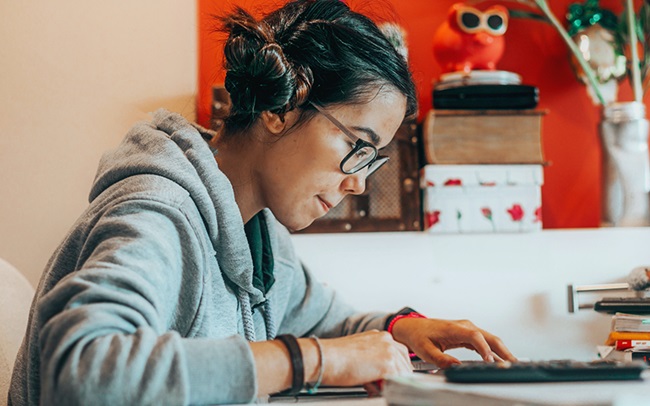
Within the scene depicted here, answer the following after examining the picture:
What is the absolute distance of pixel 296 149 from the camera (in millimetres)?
1239

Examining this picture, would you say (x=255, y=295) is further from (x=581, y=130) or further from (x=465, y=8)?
(x=581, y=130)

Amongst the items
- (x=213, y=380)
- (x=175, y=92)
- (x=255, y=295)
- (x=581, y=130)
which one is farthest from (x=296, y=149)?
(x=581, y=130)

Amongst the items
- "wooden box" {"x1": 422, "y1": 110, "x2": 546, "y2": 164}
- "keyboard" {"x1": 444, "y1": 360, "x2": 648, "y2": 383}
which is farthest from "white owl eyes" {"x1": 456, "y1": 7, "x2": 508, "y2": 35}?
"keyboard" {"x1": 444, "y1": 360, "x2": 648, "y2": 383}

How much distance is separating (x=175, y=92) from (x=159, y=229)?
1029mm

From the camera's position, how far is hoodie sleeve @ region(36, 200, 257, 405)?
0.77 meters

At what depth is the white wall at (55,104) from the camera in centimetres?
189

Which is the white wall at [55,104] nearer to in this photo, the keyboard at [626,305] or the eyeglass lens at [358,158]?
the eyeglass lens at [358,158]

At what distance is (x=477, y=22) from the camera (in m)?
2.06

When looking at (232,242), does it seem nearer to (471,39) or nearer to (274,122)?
(274,122)

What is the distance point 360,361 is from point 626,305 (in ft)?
2.63

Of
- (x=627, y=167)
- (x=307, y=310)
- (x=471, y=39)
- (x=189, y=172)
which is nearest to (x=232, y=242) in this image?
(x=189, y=172)

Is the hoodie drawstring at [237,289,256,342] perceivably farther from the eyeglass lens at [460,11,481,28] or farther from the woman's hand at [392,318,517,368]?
the eyeglass lens at [460,11,481,28]

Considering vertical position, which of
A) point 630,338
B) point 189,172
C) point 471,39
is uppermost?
point 471,39

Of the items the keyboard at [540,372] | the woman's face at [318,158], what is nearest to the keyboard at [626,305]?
the woman's face at [318,158]
